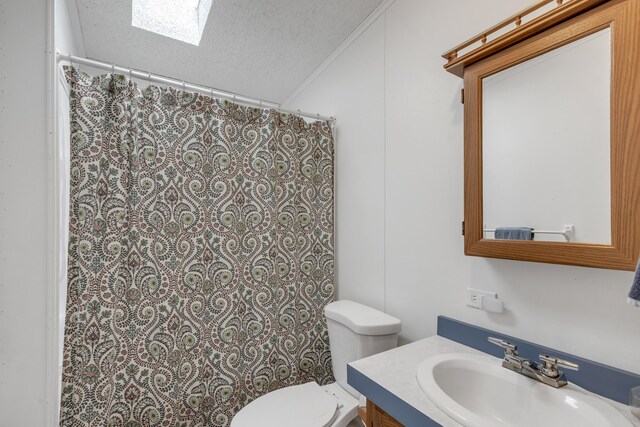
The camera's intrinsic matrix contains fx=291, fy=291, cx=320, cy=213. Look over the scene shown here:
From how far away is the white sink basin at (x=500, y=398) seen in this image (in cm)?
70

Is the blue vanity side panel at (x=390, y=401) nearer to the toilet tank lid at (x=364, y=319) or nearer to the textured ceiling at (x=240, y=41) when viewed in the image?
the toilet tank lid at (x=364, y=319)

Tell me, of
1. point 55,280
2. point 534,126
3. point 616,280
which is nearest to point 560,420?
point 616,280

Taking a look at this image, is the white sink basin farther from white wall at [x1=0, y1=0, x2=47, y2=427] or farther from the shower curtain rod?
the shower curtain rod

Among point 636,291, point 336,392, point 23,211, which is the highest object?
point 23,211

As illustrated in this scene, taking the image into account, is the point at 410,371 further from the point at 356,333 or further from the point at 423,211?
the point at 423,211

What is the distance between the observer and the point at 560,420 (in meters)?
0.75

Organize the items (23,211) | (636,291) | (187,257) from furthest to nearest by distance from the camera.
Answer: (187,257), (23,211), (636,291)

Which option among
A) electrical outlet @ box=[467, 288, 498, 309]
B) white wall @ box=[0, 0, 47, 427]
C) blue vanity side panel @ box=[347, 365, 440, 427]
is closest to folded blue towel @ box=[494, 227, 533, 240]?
electrical outlet @ box=[467, 288, 498, 309]

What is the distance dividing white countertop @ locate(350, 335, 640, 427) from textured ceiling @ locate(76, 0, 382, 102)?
1.73 metres

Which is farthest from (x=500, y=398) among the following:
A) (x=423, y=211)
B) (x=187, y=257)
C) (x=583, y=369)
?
(x=187, y=257)

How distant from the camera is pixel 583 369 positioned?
825 millimetres

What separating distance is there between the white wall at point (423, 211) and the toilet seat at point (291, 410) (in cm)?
51

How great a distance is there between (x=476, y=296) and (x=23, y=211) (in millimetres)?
1754

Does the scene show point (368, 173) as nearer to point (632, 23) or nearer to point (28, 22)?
point (632, 23)
